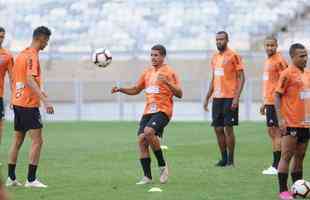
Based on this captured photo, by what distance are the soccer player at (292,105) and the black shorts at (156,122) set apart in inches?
80.5

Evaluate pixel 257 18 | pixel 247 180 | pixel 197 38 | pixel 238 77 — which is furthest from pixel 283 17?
pixel 247 180

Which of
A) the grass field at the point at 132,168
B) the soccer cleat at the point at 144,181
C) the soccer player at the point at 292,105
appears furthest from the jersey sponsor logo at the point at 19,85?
the soccer player at the point at 292,105

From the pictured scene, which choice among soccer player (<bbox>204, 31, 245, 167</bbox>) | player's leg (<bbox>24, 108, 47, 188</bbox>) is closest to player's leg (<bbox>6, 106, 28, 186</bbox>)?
player's leg (<bbox>24, 108, 47, 188</bbox>)

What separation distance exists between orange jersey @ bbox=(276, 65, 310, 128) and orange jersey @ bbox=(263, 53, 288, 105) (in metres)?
3.20

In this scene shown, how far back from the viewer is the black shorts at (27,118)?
1069 centimetres

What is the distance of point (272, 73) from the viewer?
1277 cm

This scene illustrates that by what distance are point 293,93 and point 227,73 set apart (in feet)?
13.8

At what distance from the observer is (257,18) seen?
3300 cm

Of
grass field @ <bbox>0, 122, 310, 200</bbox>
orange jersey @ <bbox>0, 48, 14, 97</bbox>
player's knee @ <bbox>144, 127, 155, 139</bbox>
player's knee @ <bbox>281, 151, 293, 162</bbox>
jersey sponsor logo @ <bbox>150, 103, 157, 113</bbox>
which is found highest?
orange jersey @ <bbox>0, 48, 14, 97</bbox>

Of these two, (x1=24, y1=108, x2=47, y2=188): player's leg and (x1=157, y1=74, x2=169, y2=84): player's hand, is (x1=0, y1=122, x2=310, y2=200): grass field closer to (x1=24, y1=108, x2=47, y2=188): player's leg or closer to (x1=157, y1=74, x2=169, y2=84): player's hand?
(x1=24, y1=108, x2=47, y2=188): player's leg

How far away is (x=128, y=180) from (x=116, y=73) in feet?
64.2

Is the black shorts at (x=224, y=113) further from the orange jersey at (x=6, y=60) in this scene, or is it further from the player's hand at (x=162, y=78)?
the orange jersey at (x=6, y=60)

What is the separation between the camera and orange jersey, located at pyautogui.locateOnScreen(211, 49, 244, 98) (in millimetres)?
13570

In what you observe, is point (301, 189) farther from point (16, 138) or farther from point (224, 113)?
point (224, 113)
